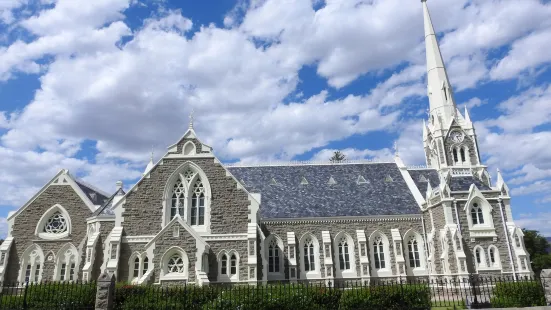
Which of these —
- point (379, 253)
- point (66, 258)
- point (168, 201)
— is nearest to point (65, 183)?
point (66, 258)

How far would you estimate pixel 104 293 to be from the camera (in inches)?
535

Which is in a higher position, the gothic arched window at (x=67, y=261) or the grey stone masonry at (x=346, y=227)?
the grey stone masonry at (x=346, y=227)

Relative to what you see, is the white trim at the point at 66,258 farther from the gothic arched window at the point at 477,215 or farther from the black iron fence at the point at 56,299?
the gothic arched window at the point at 477,215

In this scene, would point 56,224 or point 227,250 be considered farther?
point 56,224

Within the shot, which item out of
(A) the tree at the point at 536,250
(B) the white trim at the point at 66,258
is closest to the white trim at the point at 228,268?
(B) the white trim at the point at 66,258

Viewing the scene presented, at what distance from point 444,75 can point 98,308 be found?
38.3 meters

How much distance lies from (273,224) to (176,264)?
972 centimetres

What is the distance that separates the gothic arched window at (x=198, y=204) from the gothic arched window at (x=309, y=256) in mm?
9392

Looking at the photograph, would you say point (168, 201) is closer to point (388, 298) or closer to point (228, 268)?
point (228, 268)

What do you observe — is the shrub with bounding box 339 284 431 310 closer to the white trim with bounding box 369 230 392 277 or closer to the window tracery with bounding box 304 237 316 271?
the white trim with bounding box 369 230 392 277

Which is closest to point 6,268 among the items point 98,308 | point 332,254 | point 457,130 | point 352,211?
point 98,308

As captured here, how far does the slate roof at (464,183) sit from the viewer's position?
92.4ft

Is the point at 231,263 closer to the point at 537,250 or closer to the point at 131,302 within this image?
the point at 131,302

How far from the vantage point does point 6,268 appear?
86.2ft
